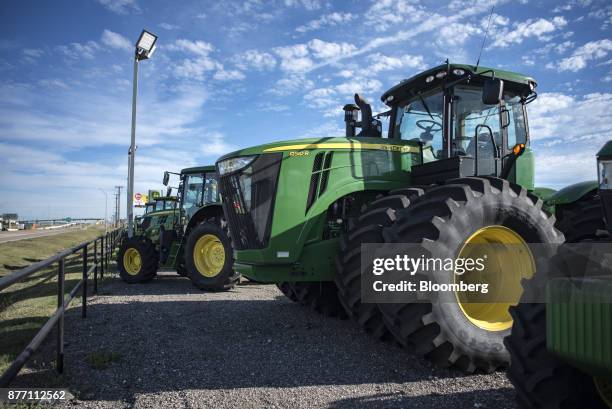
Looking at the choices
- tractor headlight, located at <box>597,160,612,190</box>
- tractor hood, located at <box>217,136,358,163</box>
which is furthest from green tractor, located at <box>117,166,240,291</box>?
tractor headlight, located at <box>597,160,612,190</box>

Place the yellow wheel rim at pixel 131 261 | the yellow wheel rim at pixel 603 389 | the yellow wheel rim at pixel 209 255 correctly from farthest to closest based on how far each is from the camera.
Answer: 1. the yellow wheel rim at pixel 131 261
2. the yellow wheel rim at pixel 209 255
3. the yellow wheel rim at pixel 603 389

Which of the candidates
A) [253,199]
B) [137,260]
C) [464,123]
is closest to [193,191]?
[137,260]

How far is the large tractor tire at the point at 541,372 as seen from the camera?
207 centimetres

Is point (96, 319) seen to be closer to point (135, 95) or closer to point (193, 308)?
point (193, 308)

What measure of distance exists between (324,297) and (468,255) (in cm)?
213

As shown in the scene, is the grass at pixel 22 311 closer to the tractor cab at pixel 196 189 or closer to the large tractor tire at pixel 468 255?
the tractor cab at pixel 196 189

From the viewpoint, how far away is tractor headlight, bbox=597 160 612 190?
2.27m

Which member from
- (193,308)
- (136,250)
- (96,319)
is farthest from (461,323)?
(136,250)

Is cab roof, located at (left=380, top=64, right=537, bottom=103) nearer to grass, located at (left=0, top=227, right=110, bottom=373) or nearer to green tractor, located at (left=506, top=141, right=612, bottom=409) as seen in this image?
green tractor, located at (left=506, top=141, right=612, bottom=409)

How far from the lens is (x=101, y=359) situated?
400 cm

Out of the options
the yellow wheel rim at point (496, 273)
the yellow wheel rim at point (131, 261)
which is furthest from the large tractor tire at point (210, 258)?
the yellow wheel rim at point (496, 273)

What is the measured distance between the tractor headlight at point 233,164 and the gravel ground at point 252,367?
1890mm

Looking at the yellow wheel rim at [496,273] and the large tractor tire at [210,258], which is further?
the large tractor tire at [210,258]

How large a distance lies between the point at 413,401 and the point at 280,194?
2.33 meters
